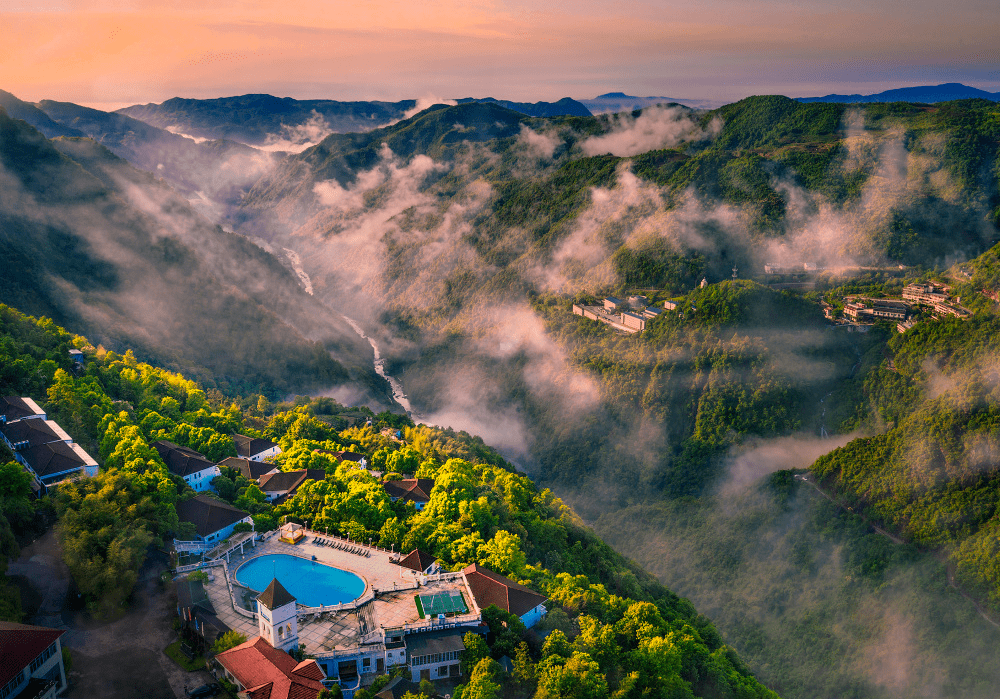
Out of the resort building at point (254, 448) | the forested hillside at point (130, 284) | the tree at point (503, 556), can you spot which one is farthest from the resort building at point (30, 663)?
the forested hillside at point (130, 284)

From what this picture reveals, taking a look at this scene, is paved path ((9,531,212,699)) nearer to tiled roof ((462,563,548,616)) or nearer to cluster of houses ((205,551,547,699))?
cluster of houses ((205,551,547,699))

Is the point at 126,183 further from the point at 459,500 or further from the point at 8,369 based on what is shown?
the point at 459,500

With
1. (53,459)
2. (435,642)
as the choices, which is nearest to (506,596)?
(435,642)

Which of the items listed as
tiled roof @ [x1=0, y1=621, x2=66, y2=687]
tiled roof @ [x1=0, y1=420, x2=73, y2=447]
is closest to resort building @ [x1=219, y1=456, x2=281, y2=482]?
tiled roof @ [x1=0, y1=420, x2=73, y2=447]

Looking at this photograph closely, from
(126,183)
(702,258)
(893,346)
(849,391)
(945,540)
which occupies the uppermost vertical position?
(126,183)

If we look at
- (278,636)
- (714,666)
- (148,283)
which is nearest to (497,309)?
(148,283)

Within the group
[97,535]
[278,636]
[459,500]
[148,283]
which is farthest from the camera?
[148,283]

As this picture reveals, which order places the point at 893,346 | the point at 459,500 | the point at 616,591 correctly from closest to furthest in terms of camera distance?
the point at 459,500 < the point at 616,591 < the point at 893,346
